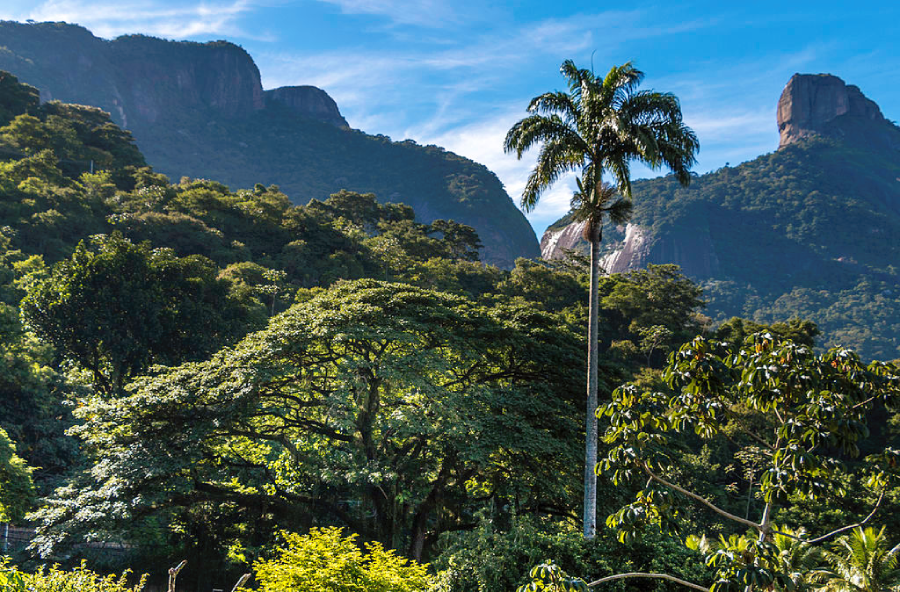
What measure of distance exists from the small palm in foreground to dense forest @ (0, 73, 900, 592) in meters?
0.33

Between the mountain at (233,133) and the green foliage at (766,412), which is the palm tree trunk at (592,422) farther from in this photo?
the mountain at (233,133)

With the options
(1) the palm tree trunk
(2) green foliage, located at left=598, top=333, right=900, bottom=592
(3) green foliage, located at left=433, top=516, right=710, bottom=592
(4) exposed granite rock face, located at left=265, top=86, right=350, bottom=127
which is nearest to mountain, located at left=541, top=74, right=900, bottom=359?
(4) exposed granite rock face, located at left=265, top=86, right=350, bottom=127

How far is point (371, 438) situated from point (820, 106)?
213573 mm

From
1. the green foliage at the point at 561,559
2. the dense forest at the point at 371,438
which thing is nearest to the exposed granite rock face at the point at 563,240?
the dense forest at the point at 371,438

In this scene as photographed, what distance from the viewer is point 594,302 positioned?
1377 centimetres

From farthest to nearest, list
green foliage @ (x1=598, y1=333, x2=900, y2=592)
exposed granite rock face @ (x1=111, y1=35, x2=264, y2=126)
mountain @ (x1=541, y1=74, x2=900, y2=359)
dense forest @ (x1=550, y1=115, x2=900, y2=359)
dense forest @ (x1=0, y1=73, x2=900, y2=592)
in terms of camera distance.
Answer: exposed granite rock face @ (x1=111, y1=35, x2=264, y2=126)
mountain @ (x1=541, y1=74, x2=900, y2=359)
dense forest @ (x1=550, y1=115, x2=900, y2=359)
dense forest @ (x1=0, y1=73, x2=900, y2=592)
green foliage @ (x1=598, y1=333, x2=900, y2=592)

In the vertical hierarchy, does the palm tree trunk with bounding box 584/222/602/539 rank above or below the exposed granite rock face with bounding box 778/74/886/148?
below

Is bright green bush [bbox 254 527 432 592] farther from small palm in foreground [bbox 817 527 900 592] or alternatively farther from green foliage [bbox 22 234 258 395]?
green foliage [bbox 22 234 258 395]

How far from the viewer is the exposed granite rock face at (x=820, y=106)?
186125 millimetres

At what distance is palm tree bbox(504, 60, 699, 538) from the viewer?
515 inches

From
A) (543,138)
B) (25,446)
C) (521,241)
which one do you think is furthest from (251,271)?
(521,241)

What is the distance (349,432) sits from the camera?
15.8 meters

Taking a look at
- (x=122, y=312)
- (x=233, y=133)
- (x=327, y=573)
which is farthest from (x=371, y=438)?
(x=233, y=133)

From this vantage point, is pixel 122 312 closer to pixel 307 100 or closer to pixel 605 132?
pixel 605 132
